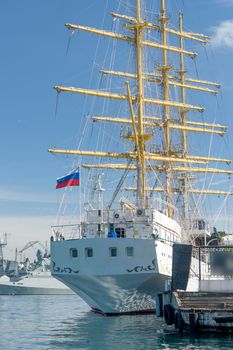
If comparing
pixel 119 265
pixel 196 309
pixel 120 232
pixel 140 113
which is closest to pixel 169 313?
pixel 196 309

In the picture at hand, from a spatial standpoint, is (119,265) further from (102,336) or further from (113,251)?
(102,336)

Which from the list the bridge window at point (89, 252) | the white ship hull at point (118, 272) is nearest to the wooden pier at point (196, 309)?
the white ship hull at point (118, 272)

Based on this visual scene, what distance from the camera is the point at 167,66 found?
6506 centimetres

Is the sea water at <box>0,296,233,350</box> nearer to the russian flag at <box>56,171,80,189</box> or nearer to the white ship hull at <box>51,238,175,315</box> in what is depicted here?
the white ship hull at <box>51,238,175,315</box>

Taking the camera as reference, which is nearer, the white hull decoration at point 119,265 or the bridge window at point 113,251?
the white hull decoration at point 119,265

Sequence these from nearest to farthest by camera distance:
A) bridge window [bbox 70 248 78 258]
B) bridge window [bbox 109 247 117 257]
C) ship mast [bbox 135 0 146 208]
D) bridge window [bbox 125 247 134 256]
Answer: bridge window [bbox 125 247 134 256], bridge window [bbox 109 247 117 257], bridge window [bbox 70 248 78 258], ship mast [bbox 135 0 146 208]

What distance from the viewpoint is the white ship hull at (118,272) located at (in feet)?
133

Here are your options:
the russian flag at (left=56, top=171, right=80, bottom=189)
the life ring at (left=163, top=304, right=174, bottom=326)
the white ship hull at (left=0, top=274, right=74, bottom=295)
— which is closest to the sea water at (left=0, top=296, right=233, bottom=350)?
the life ring at (left=163, top=304, right=174, bottom=326)

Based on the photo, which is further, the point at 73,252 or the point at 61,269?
the point at 61,269

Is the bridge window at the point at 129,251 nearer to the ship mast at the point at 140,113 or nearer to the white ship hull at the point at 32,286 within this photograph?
the ship mast at the point at 140,113

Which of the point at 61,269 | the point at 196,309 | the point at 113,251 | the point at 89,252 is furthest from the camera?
the point at 61,269

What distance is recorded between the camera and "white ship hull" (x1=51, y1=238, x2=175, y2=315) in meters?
40.7

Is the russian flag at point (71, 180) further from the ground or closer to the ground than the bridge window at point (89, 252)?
further from the ground

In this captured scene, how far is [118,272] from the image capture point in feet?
133
